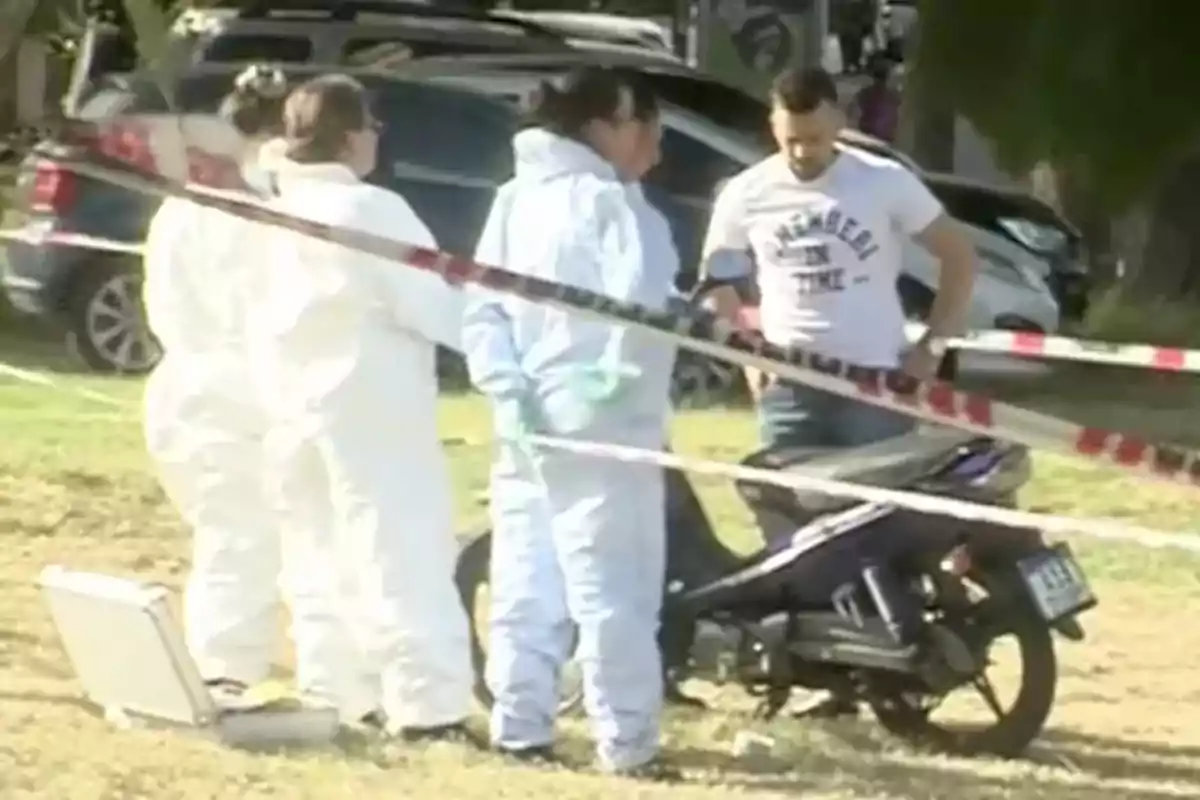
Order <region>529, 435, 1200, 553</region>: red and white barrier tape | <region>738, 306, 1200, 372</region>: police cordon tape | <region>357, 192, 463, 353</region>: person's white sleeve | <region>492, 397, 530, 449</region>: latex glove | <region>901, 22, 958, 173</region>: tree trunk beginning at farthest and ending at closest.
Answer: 1. <region>901, 22, 958, 173</region>: tree trunk
2. <region>738, 306, 1200, 372</region>: police cordon tape
3. <region>357, 192, 463, 353</region>: person's white sleeve
4. <region>492, 397, 530, 449</region>: latex glove
5. <region>529, 435, 1200, 553</region>: red and white barrier tape

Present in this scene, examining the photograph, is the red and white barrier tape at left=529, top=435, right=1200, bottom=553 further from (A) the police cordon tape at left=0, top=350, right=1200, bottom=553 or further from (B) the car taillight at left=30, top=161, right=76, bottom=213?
(B) the car taillight at left=30, top=161, right=76, bottom=213

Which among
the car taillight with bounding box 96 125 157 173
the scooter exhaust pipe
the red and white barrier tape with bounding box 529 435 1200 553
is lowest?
the scooter exhaust pipe

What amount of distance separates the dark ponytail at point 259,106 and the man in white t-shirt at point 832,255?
3.76ft

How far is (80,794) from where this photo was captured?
19.2 feet

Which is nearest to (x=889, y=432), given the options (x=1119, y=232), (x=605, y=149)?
(x=605, y=149)

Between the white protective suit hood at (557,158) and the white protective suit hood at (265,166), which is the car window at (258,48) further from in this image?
the white protective suit hood at (557,158)

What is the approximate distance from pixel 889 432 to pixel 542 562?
44.5 inches

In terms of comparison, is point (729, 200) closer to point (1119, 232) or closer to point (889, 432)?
point (889, 432)

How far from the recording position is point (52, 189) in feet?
46.6

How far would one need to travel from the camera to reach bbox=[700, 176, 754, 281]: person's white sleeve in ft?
23.3

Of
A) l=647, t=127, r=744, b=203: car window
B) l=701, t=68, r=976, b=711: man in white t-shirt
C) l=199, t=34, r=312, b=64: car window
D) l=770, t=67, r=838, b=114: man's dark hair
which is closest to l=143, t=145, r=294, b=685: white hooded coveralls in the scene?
l=701, t=68, r=976, b=711: man in white t-shirt

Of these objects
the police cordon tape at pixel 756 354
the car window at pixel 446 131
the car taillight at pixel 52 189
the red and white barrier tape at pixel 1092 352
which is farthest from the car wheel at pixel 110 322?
the police cordon tape at pixel 756 354

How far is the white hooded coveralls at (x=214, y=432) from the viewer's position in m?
6.83

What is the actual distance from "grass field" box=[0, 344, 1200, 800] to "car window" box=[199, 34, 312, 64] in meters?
4.80
